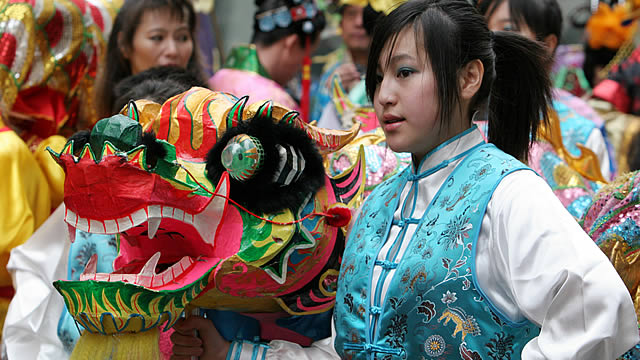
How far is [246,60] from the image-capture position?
3.28m

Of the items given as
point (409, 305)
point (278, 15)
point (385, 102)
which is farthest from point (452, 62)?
point (278, 15)

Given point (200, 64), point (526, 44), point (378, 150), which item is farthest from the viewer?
point (200, 64)

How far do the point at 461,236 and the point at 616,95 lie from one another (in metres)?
3.09

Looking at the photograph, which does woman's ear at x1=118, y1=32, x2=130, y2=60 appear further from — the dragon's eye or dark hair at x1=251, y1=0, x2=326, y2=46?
the dragon's eye

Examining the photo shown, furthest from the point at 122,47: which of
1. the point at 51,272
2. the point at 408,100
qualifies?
the point at 408,100

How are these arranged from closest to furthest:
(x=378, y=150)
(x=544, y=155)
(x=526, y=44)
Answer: (x=526, y=44) → (x=378, y=150) → (x=544, y=155)

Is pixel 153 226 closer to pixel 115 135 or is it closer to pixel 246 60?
pixel 115 135

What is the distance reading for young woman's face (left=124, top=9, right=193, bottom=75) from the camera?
8.77 feet

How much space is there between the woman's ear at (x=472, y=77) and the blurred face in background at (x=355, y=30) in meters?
1.98

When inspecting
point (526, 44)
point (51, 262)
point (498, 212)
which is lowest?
point (51, 262)

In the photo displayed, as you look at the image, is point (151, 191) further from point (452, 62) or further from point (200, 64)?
point (200, 64)

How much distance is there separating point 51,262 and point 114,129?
924 mm

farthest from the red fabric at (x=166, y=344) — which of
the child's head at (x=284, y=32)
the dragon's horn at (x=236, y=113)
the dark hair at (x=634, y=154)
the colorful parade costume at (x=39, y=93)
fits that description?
the dark hair at (x=634, y=154)

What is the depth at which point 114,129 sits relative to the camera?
1.36 meters
